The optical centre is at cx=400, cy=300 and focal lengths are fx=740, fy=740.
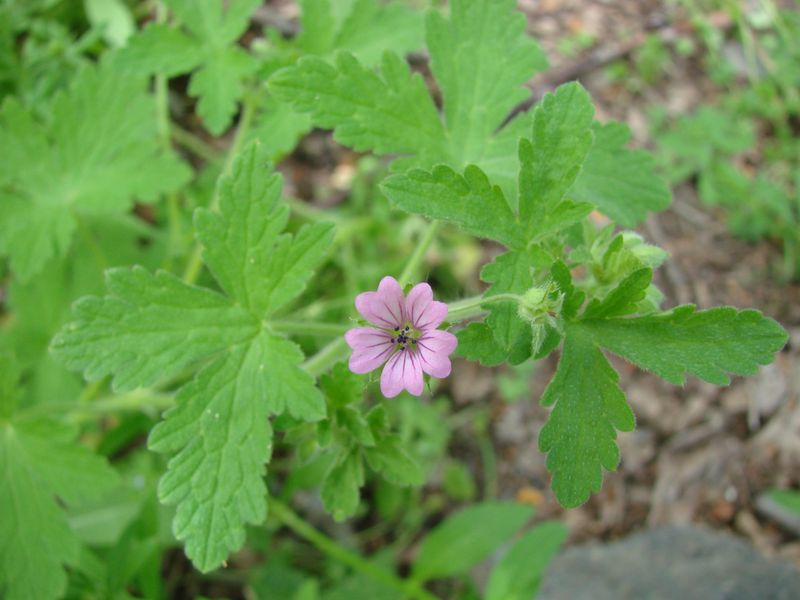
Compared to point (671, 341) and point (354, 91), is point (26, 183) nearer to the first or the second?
point (354, 91)

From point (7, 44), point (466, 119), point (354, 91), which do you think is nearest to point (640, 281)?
point (466, 119)

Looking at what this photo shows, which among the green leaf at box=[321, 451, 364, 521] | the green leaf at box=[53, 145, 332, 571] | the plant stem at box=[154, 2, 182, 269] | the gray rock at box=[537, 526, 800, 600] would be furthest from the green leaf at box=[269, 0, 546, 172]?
the gray rock at box=[537, 526, 800, 600]

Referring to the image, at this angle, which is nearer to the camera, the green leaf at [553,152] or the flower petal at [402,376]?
the flower petal at [402,376]

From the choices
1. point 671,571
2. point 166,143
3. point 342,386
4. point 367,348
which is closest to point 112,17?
point 166,143

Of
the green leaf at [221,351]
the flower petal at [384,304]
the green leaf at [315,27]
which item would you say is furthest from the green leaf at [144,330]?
the green leaf at [315,27]

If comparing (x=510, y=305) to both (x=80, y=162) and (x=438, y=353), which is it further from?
(x=80, y=162)

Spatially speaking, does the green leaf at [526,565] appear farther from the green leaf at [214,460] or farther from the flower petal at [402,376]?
the flower petal at [402,376]
